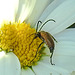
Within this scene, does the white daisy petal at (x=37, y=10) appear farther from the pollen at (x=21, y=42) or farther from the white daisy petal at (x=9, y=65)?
the white daisy petal at (x=9, y=65)

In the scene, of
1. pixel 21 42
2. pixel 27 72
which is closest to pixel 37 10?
pixel 21 42

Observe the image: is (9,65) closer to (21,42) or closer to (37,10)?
(21,42)

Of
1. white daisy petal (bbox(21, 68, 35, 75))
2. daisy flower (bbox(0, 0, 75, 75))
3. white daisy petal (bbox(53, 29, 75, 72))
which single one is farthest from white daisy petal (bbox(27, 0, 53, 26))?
white daisy petal (bbox(21, 68, 35, 75))

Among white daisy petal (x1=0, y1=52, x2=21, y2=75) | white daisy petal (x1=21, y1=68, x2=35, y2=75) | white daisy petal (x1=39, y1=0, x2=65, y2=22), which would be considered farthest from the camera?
white daisy petal (x1=39, y1=0, x2=65, y2=22)

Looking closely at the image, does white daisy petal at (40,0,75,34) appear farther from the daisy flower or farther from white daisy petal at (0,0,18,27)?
white daisy petal at (0,0,18,27)

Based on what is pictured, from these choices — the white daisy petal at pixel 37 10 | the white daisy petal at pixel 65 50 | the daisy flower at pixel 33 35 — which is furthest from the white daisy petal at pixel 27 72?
the white daisy petal at pixel 37 10

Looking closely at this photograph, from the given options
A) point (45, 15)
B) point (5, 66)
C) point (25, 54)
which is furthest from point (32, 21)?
point (5, 66)

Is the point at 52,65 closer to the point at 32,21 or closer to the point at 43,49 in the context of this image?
the point at 43,49
